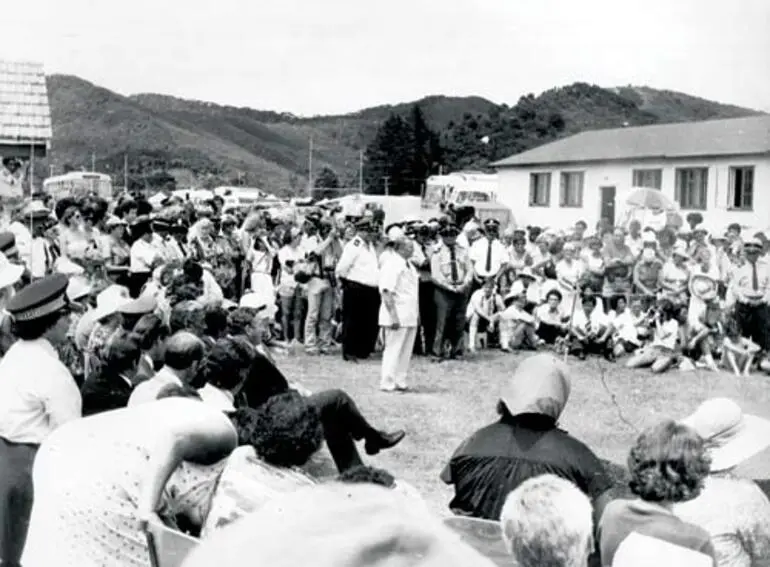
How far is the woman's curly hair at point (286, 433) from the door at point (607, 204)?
26.9 meters

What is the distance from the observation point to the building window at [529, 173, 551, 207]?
33250 millimetres

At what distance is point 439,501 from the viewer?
7.03m

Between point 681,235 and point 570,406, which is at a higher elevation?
point 681,235

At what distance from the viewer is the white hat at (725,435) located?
3.83 meters

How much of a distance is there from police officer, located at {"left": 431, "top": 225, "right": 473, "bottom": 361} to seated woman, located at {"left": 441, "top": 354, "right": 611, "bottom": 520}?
8.47 metres

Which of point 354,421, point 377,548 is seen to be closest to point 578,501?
point 377,548

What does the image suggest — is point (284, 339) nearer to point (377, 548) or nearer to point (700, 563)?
point (700, 563)

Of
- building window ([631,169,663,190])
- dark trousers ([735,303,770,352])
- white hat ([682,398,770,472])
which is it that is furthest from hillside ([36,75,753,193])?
white hat ([682,398,770,472])

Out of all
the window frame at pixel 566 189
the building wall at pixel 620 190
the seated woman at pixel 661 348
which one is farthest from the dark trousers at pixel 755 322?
the window frame at pixel 566 189

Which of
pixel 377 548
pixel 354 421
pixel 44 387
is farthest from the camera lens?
pixel 354 421

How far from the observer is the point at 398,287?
36.2 ft

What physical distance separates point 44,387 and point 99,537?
3.66 ft

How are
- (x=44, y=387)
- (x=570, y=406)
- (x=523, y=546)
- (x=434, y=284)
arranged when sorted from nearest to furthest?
(x=523, y=546), (x=44, y=387), (x=570, y=406), (x=434, y=284)

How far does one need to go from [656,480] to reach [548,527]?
65 centimetres
